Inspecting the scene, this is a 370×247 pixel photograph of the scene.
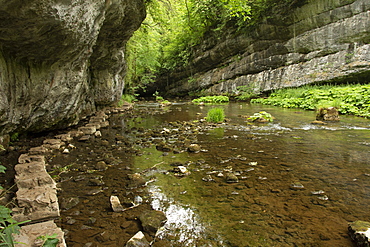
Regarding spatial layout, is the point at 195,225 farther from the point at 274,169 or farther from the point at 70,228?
the point at 274,169

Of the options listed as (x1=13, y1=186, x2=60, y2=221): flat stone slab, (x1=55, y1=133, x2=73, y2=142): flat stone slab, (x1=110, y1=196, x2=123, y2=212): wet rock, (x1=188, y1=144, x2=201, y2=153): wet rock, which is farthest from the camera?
(x1=55, y1=133, x2=73, y2=142): flat stone slab

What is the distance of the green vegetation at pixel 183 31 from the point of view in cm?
1553

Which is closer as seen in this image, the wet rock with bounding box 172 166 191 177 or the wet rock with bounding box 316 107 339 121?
the wet rock with bounding box 172 166 191 177

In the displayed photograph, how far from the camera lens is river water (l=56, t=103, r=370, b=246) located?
222 centimetres

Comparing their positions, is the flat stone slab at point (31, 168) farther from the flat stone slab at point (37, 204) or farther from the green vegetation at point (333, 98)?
the green vegetation at point (333, 98)

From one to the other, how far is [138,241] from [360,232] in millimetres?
2093

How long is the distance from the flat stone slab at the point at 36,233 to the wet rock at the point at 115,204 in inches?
28.0

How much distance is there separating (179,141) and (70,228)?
12.8ft

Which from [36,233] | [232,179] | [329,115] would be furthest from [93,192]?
[329,115]

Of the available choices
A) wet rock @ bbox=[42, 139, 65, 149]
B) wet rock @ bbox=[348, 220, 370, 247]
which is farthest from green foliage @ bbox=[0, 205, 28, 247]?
wet rock @ bbox=[42, 139, 65, 149]

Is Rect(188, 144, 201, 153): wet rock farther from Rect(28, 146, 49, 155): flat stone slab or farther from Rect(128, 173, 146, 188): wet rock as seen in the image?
Rect(28, 146, 49, 155): flat stone slab

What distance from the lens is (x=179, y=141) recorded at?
19.9 feet

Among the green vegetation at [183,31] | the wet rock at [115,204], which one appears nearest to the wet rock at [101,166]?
the wet rock at [115,204]

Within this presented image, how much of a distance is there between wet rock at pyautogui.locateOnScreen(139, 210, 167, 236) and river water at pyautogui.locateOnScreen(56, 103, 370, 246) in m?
0.07
